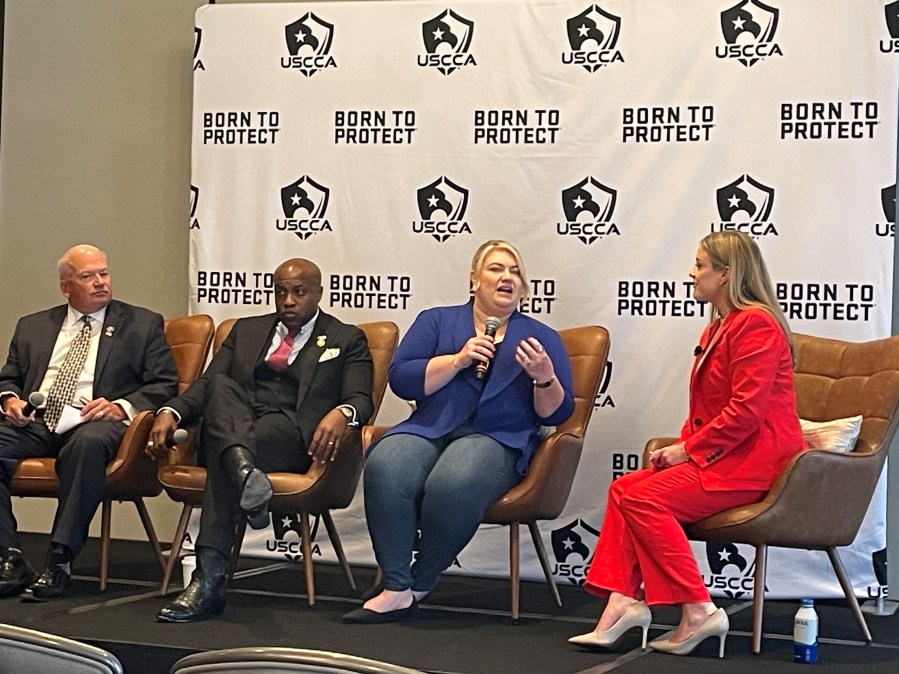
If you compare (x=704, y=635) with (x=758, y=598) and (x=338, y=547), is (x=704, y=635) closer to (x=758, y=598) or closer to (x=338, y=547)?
(x=758, y=598)

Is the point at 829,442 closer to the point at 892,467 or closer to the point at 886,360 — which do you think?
the point at 886,360

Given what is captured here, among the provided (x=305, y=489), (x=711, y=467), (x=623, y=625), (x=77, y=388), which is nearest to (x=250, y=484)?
(x=305, y=489)

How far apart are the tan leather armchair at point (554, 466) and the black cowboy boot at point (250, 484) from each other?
0.41 metres

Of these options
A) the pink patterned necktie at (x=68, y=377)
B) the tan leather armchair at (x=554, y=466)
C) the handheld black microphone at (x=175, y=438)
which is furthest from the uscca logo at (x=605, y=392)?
the pink patterned necktie at (x=68, y=377)

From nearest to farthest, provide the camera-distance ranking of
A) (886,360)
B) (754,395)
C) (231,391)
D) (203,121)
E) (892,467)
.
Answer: (754,395) → (886,360) → (231,391) → (892,467) → (203,121)

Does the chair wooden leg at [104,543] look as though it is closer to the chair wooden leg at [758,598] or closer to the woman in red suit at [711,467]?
the woman in red suit at [711,467]

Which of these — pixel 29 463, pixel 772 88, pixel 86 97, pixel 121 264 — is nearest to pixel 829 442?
pixel 772 88

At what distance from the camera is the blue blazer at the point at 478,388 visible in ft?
14.4

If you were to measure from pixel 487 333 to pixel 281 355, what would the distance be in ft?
2.77

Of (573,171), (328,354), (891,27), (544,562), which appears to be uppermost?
(891,27)

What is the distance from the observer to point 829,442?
4090mm

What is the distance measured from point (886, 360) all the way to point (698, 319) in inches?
35.9

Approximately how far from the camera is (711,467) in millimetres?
3941

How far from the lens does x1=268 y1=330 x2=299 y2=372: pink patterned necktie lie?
4.74 meters
